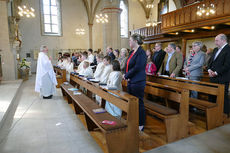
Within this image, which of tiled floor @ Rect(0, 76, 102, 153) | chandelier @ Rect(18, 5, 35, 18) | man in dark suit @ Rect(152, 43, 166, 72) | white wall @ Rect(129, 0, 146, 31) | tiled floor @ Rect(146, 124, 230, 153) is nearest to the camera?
tiled floor @ Rect(146, 124, 230, 153)

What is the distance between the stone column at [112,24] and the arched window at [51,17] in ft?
25.3

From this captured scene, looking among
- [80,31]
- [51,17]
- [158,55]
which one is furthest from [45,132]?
[51,17]

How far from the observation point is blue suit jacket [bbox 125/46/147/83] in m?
2.84

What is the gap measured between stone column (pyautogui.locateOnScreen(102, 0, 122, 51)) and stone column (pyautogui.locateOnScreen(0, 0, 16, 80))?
5.08 metres

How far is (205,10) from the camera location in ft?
28.1

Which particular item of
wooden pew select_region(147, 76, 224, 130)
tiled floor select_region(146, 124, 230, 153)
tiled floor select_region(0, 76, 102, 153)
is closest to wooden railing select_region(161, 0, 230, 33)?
wooden pew select_region(147, 76, 224, 130)

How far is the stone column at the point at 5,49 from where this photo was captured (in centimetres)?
799

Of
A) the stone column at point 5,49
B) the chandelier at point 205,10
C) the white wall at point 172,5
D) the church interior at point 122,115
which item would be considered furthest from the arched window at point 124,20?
the stone column at point 5,49

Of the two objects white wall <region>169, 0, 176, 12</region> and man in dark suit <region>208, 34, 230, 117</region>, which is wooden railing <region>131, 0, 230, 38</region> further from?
white wall <region>169, 0, 176, 12</region>

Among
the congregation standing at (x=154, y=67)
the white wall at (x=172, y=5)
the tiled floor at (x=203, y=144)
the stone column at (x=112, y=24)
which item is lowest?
the tiled floor at (x=203, y=144)

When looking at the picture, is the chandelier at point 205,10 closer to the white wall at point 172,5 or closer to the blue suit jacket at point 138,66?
the blue suit jacket at point 138,66

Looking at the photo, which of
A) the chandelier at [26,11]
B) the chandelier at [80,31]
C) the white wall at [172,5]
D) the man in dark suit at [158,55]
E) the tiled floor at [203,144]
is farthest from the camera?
the white wall at [172,5]

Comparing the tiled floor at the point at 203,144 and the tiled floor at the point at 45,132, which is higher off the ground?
the tiled floor at the point at 203,144

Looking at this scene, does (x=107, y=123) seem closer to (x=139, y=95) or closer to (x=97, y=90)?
(x=139, y=95)
